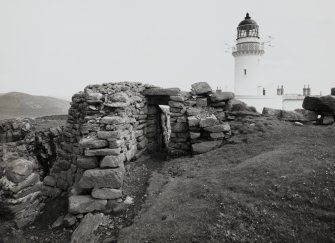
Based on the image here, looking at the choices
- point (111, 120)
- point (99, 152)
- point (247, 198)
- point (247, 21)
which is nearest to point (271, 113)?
point (247, 198)

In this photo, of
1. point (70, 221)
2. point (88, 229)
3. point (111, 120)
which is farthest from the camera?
point (111, 120)

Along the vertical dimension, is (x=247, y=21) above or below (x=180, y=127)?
above

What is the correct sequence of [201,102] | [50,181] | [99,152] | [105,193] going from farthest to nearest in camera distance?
[201,102], [50,181], [99,152], [105,193]

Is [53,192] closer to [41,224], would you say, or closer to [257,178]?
[41,224]

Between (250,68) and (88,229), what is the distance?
39.2m

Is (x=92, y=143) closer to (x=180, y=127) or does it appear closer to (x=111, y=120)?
(x=111, y=120)

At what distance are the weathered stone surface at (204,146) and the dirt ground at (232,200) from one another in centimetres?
71

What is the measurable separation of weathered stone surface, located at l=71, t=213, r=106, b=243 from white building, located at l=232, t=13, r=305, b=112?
1424 inches

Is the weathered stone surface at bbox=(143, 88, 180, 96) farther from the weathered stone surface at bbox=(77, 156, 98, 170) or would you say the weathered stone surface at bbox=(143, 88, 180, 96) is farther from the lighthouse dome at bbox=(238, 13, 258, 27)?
the lighthouse dome at bbox=(238, 13, 258, 27)

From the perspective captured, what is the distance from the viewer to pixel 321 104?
40.9ft

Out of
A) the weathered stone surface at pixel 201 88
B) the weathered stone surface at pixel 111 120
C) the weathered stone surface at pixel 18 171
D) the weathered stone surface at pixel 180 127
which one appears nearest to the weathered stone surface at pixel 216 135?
the weathered stone surface at pixel 180 127

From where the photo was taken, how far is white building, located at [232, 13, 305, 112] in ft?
130

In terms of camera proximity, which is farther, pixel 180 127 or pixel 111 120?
pixel 180 127

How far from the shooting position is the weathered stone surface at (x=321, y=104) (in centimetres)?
1226
